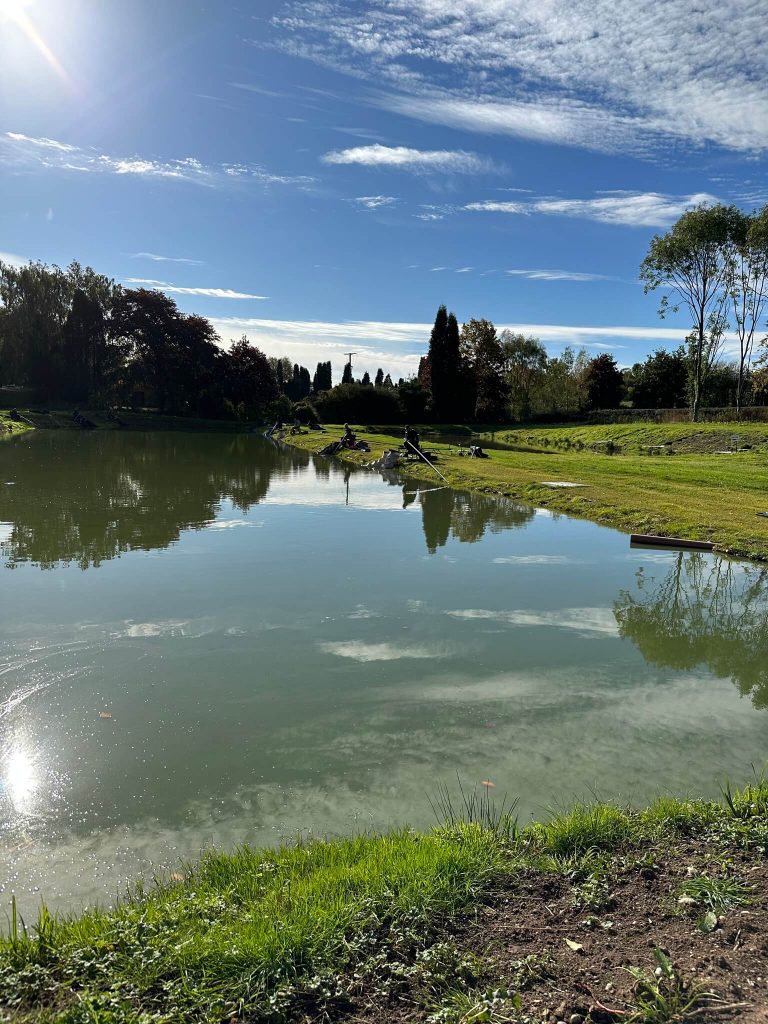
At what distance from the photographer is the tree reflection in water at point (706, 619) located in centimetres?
723

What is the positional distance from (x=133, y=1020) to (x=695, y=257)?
51.0 meters

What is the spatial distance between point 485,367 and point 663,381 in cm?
1895

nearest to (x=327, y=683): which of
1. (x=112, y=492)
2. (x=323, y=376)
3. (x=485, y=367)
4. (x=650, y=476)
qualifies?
(x=112, y=492)

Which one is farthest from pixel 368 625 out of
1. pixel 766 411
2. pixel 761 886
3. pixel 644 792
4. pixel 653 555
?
pixel 766 411

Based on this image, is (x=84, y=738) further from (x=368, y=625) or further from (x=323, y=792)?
(x=368, y=625)

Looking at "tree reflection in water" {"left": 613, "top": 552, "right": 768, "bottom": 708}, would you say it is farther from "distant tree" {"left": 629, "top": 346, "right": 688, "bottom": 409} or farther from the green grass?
"distant tree" {"left": 629, "top": 346, "right": 688, "bottom": 409}

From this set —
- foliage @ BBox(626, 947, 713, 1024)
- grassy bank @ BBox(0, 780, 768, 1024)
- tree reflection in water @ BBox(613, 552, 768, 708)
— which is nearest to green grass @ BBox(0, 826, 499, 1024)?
grassy bank @ BBox(0, 780, 768, 1024)

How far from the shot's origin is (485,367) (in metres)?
63.4

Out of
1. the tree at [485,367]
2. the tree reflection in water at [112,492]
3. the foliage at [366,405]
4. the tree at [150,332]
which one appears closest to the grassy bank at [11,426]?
the tree reflection in water at [112,492]

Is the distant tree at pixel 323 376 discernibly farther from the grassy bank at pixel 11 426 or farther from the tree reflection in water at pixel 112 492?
the tree reflection in water at pixel 112 492

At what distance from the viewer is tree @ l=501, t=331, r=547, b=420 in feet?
212

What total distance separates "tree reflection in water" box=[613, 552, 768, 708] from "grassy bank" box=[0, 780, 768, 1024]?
3557 mm

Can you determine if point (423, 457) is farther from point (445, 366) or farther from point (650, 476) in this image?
point (445, 366)

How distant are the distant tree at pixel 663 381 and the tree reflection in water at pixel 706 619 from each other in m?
58.4
